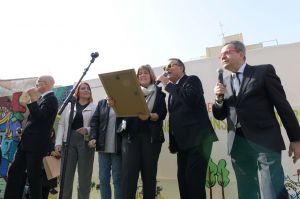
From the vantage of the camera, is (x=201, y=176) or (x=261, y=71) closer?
(x=261, y=71)

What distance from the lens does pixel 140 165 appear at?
312cm

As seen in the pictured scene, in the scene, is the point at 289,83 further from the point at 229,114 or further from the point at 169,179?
the point at 169,179

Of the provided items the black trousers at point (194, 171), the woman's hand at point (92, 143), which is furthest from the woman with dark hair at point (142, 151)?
the woman's hand at point (92, 143)

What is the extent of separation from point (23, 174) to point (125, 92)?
1.45 m

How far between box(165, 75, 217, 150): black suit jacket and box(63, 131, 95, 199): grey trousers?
1294 millimetres

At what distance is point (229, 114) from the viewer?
2650 millimetres

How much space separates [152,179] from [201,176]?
0.48 m

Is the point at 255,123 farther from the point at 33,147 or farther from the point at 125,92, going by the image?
the point at 33,147

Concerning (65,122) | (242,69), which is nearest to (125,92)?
(242,69)

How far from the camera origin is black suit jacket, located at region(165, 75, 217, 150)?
9.77 feet

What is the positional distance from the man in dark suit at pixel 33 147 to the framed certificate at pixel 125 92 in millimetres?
751

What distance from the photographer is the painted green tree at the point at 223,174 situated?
3635 millimetres

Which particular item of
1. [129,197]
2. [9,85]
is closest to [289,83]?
[129,197]

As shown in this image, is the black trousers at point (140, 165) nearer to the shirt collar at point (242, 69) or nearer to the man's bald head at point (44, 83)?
the shirt collar at point (242, 69)
